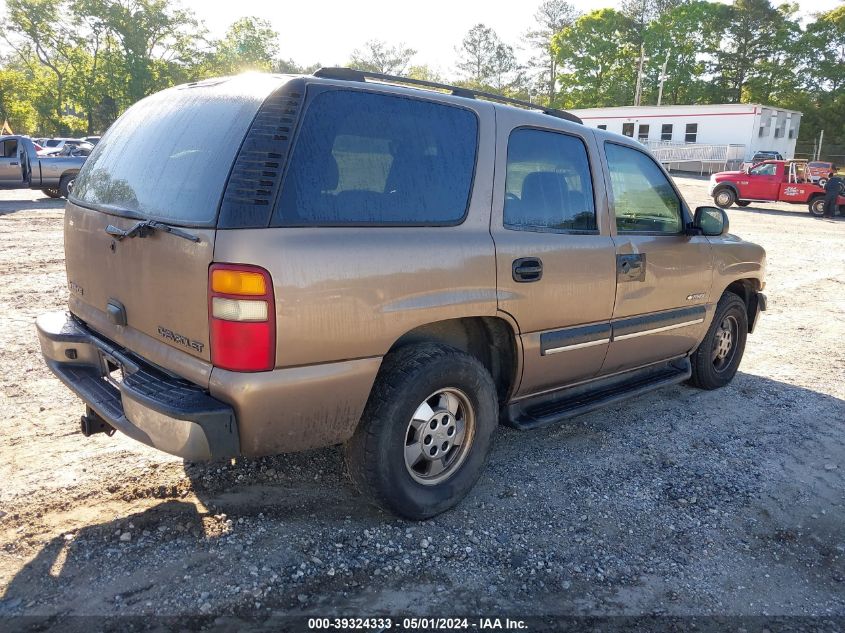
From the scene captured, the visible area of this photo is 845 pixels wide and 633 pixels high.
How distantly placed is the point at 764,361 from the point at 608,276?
325 centimetres

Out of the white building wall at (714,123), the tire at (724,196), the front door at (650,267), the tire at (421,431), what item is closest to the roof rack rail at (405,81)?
the front door at (650,267)

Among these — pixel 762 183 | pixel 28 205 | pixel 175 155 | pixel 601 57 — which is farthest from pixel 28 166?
pixel 601 57

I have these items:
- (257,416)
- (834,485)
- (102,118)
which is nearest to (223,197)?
(257,416)

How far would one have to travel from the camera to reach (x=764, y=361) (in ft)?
20.0

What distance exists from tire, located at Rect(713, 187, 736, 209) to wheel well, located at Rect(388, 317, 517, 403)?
22.5 metres

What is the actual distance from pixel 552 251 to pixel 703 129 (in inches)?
1539

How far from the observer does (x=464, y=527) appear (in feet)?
10.2

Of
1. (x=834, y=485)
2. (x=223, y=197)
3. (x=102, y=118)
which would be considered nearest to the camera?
(x=223, y=197)

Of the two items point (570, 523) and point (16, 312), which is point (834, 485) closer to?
point (570, 523)

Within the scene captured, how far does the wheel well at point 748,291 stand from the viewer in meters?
5.26

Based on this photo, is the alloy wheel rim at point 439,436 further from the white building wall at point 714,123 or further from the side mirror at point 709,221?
the white building wall at point 714,123

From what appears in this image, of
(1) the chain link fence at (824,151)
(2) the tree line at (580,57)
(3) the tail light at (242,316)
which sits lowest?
(3) the tail light at (242,316)

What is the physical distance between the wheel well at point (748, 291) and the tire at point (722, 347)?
0.11 m

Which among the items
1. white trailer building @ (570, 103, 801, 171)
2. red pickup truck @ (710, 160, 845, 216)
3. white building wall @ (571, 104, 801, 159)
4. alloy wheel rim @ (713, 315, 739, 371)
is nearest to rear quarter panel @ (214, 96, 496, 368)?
alloy wheel rim @ (713, 315, 739, 371)
